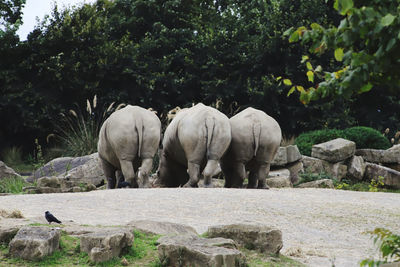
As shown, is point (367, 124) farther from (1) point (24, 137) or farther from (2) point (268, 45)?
(1) point (24, 137)

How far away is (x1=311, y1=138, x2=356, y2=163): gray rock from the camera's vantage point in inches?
658

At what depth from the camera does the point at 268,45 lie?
23281 mm

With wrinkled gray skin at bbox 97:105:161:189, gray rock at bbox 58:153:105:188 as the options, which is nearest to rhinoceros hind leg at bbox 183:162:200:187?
wrinkled gray skin at bbox 97:105:161:189

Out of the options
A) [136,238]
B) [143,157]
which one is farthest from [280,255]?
[143,157]

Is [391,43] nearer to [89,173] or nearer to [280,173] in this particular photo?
[89,173]

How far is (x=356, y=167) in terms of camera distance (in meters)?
16.7

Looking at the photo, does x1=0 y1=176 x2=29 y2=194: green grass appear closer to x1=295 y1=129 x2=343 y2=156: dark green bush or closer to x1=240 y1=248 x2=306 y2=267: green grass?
x1=240 y1=248 x2=306 y2=267: green grass

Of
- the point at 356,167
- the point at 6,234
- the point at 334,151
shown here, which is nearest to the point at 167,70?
the point at 334,151

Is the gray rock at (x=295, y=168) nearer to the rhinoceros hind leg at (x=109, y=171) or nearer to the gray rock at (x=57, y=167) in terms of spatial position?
the gray rock at (x=57, y=167)

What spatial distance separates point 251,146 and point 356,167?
6.60 meters

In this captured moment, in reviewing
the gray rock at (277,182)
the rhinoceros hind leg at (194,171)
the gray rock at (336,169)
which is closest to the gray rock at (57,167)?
the rhinoceros hind leg at (194,171)

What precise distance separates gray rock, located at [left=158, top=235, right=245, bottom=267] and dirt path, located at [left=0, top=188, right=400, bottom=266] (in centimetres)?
114

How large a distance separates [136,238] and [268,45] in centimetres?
1858

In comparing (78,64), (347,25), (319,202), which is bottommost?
(319,202)
